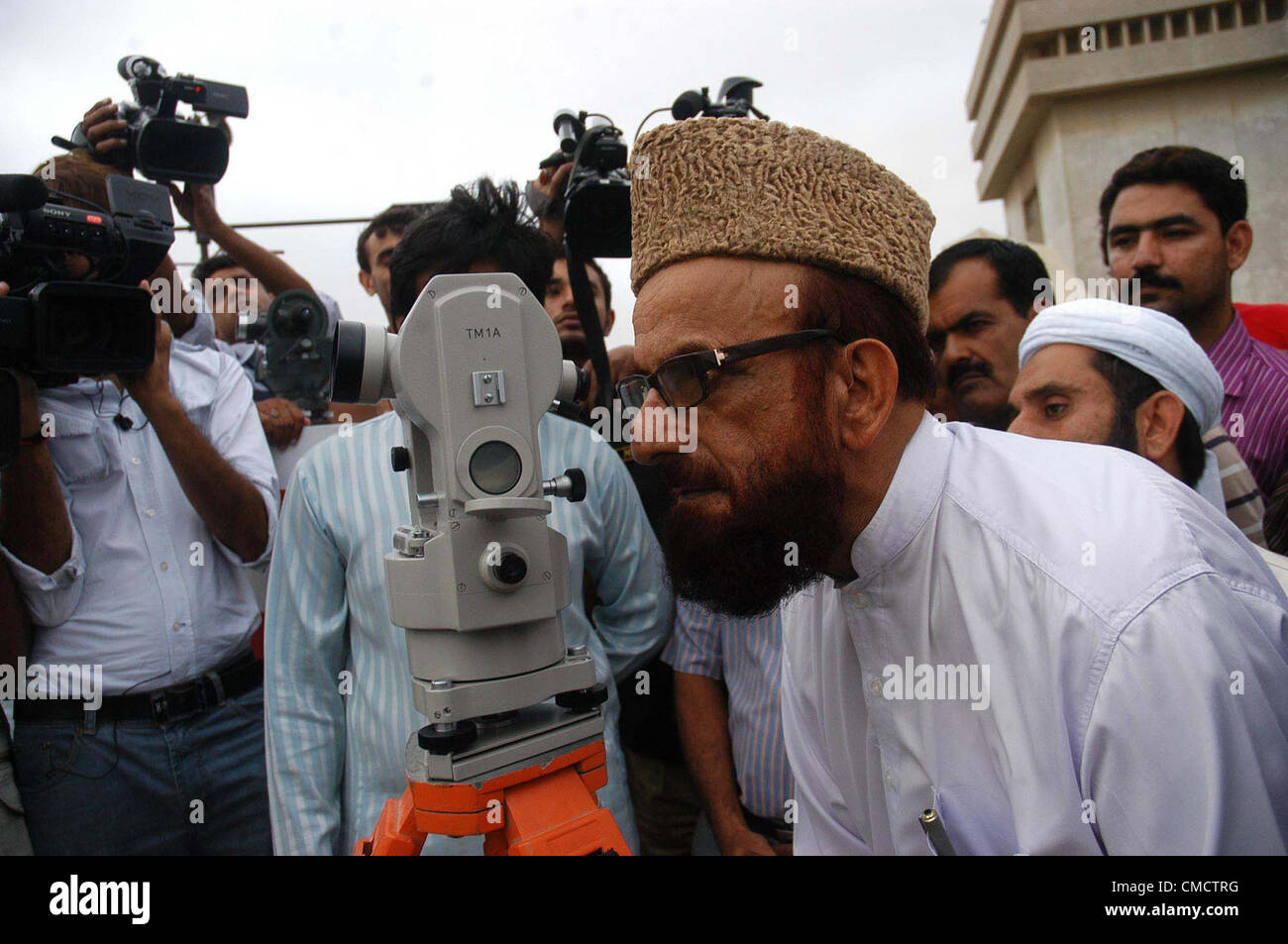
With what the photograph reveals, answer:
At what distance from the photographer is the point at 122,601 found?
2.33 metres

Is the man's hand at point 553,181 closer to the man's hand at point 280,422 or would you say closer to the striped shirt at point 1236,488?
the man's hand at point 280,422

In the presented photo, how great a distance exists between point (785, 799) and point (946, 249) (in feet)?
6.94

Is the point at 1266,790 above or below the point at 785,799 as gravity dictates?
above

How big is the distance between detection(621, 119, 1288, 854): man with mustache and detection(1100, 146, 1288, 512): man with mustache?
6.42ft

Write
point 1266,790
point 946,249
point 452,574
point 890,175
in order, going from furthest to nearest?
point 946,249
point 890,175
point 452,574
point 1266,790

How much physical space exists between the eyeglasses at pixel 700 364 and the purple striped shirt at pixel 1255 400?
1.97 metres

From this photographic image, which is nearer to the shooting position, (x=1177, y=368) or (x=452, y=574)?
(x=452, y=574)

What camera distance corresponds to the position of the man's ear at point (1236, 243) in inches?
118

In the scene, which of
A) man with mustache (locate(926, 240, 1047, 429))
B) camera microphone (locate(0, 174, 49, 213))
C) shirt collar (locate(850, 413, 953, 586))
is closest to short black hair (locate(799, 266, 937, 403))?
shirt collar (locate(850, 413, 953, 586))

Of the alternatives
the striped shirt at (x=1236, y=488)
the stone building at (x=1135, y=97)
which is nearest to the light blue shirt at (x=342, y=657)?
the striped shirt at (x=1236, y=488)

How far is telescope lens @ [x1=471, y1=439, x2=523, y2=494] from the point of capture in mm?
1231

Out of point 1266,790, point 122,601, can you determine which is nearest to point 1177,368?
point 1266,790

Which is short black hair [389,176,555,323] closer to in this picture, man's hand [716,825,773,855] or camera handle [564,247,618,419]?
camera handle [564,247,618,419]

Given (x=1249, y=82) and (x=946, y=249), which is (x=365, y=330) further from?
(x=1249, y=82)
